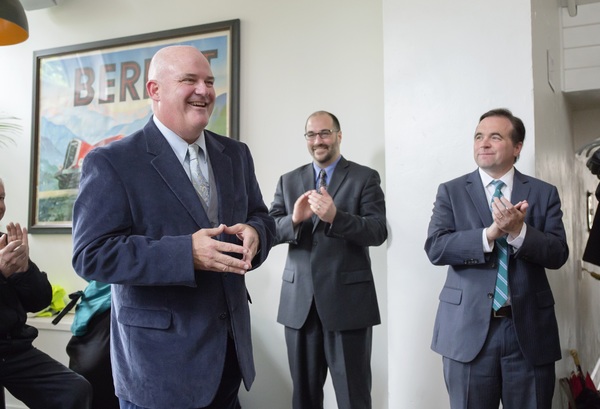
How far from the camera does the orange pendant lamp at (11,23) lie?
2574mm

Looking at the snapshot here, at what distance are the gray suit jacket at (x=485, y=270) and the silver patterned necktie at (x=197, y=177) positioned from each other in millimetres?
996

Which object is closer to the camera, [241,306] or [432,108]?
[241,306]

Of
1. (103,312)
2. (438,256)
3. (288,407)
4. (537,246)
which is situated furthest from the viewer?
(288,407)

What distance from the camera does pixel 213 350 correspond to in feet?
4.29

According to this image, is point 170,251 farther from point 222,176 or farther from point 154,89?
point 154,89

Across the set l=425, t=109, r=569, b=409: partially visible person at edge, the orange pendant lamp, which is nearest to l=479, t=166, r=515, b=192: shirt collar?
l=425, t=109, r=569, b=409: partially visible person at edge

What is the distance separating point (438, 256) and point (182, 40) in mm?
2519

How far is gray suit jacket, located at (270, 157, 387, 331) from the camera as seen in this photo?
94.0 inches

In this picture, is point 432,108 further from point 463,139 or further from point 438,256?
point 438,256

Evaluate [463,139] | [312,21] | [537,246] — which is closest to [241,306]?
[537,246]

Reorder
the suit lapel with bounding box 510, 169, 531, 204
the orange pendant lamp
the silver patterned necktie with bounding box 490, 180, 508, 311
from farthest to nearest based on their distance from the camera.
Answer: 1. the orange pendant lamp
2. the suit lapel with bounding box 510, 169, 531, 204
3. the silver patterned necktie with bounding box 490, 180, 508, 311

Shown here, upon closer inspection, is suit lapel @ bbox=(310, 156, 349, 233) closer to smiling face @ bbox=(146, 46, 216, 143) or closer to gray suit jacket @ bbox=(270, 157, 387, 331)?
gray suit jacket @ bbox=(270, 157, 387, 331)

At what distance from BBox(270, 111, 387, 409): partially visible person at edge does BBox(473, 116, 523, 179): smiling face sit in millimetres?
614

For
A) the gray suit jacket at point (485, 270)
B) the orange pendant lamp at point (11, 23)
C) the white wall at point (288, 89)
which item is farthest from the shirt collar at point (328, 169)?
the orange pendant lamp at point (11, 23)
